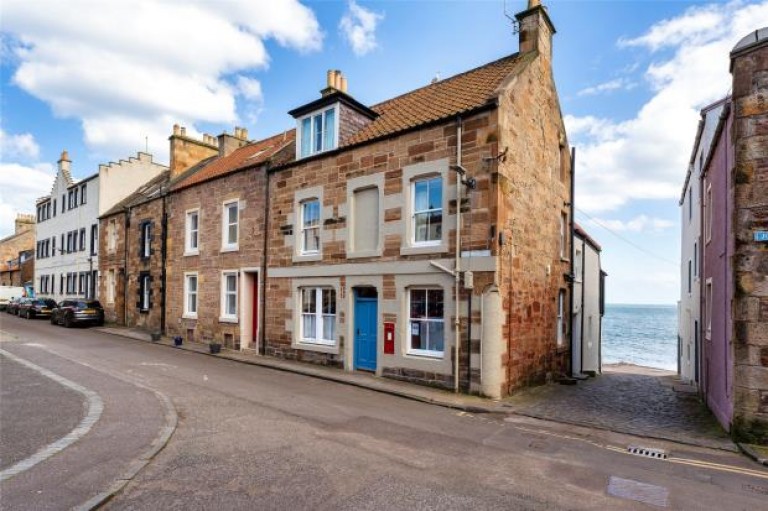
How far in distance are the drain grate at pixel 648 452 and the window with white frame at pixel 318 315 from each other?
9075 millimetres

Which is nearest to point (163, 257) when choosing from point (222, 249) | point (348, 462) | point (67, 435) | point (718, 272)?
point (222, 249)

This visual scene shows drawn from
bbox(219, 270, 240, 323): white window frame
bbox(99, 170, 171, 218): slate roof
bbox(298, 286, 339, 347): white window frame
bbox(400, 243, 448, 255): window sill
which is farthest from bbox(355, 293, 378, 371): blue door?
bbox(99, 170, 171, 218): slate roof

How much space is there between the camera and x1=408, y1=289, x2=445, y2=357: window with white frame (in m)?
12.4

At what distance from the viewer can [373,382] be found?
12.5 m

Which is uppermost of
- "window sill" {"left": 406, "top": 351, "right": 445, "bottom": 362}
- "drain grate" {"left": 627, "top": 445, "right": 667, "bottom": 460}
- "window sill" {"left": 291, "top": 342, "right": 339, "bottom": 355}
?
"window sill" {"left": 406, "top": 351, "right": 445, "bottom": 362}

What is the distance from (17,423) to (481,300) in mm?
9544

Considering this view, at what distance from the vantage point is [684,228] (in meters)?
20.5

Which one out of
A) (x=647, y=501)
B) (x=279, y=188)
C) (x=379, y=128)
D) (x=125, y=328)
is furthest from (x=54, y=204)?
(x=647, y=501)

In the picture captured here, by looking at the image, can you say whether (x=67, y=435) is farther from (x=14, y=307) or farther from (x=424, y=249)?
(x=14, y=307)

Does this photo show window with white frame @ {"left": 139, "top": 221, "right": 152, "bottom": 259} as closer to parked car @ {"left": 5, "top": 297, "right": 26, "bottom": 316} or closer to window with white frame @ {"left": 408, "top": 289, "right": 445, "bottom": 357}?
parked car @ {"left": 5, "top": 297, "right": 26, "bottom": 316}

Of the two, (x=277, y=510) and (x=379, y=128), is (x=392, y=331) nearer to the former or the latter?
(x=379, y=128)

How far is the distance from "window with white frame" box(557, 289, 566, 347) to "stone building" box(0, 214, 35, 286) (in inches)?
2049

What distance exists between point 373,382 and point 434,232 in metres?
4.43

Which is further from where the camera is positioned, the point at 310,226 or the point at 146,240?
the point at 146,240
